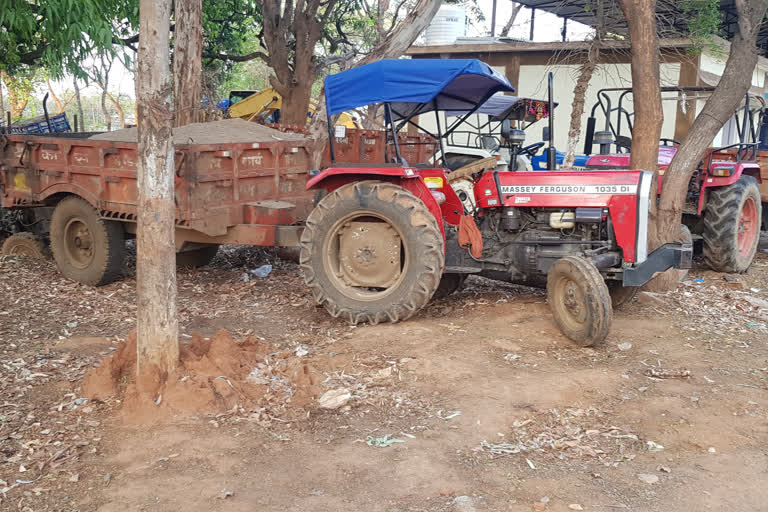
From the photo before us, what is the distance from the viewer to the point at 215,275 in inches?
340

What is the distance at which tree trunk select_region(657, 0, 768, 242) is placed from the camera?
7023mm

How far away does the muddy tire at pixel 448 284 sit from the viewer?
6.96m

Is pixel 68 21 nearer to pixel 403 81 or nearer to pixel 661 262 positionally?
pixel 403 81

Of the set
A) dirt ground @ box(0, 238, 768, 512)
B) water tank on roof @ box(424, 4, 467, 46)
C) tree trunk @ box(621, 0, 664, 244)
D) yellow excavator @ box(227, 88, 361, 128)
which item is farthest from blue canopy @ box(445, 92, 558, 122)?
water tank on roof @ box(424, 4, 467, 46)

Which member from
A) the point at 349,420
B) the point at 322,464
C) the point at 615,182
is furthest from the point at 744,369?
the point at 322,464

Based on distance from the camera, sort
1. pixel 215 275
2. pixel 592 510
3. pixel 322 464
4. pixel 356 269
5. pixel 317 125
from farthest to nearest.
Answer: pixel 317 125 < pixel 215 275 < pixel 356 269 < pixel 322 464 < pixel 592 510

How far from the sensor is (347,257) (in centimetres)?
645

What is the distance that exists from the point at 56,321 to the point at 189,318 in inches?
47.0

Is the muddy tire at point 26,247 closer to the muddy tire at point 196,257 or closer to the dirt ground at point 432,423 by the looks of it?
the muddy tire at point 196,257

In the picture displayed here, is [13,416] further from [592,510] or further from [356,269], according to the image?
[592,510]

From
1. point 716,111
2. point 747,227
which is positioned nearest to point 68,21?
point 716,111

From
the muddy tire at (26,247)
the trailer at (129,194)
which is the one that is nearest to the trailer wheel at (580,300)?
the trailer at (129,194)

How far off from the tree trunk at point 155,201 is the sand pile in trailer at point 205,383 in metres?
0.13

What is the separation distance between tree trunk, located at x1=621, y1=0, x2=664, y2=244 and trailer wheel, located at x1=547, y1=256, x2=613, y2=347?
5.85ft
